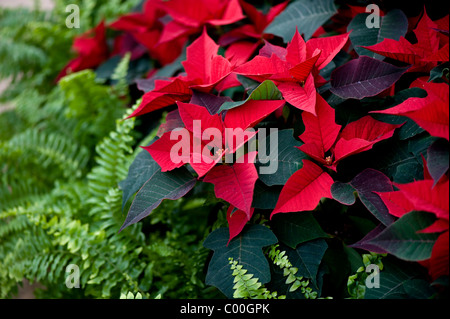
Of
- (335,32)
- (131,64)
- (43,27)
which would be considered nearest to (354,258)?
(335,32)

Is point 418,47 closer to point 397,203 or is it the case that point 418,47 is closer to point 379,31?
point 379,31

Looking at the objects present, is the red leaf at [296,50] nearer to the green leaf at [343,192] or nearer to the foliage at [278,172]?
the foliage at [278,172]

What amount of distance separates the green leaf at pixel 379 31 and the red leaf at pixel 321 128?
19 centimetres

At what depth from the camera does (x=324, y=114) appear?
68 centimetres

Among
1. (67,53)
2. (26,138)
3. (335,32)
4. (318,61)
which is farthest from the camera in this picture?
(67,53)

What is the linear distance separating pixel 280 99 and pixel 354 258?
344 mm

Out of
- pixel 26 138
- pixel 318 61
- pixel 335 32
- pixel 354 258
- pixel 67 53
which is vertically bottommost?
pixel 354 258

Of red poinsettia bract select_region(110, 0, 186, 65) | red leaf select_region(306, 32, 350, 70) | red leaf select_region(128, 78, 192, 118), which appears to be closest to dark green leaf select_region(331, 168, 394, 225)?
red leaf select_region(306, 32, 350, 70)

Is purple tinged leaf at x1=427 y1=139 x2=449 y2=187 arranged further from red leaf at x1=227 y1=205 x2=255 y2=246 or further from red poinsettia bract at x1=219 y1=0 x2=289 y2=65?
red poinsettia bract at x1=219 y1=0 x2=289 y2=65

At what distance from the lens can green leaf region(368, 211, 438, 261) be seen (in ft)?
1.86

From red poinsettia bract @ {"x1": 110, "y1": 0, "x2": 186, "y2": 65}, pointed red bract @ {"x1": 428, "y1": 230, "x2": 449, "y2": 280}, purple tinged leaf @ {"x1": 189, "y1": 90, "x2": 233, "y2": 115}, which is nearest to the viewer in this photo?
pointed red bract @ {"x1": 428, "y1": 230, "x2": 449, "y2": 280}

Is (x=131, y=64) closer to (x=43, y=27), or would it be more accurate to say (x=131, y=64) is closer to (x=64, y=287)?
(x=43, y=27)

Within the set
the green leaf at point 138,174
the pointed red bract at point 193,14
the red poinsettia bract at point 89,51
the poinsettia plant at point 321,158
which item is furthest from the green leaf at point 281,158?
the red poinsettia bract at point 89,51

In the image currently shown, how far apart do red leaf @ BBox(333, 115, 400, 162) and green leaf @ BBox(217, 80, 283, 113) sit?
0.48 feet
